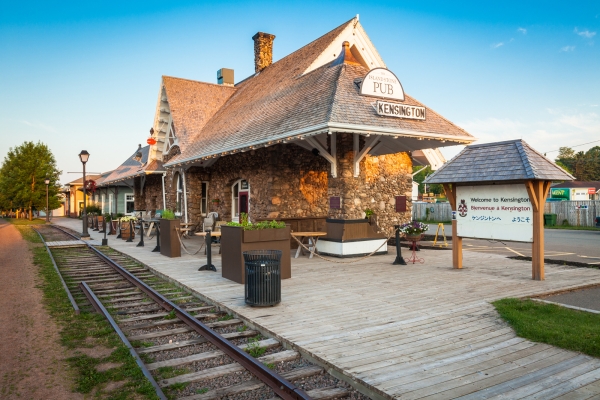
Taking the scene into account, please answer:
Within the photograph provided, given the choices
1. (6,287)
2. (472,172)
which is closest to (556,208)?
(472,172)

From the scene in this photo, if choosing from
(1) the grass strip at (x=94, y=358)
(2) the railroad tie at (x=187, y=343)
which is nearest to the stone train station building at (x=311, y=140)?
(2) the railroad tie at (x=187, y=343)

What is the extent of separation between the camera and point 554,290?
25.1ft

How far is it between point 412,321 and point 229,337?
2.39 metres

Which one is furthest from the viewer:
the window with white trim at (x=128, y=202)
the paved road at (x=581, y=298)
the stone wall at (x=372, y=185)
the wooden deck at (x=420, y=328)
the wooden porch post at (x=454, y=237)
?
the window with white trim at (x=128, y=202)

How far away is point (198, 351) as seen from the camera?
17.2ft

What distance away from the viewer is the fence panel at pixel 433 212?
37.8 meters

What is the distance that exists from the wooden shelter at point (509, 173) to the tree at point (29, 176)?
160 feet

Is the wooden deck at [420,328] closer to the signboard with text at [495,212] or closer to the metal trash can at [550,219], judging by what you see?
the signboard with text at [495,212]

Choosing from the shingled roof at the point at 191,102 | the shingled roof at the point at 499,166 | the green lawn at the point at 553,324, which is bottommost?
the green lawn at the point at 553,324

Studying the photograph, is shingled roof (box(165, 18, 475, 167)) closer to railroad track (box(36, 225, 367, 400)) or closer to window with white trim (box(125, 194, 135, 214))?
railroad track (box(36, 225, 367, 400))

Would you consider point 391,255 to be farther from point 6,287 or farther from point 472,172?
point 6,287

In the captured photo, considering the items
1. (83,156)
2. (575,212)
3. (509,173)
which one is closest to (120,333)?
(509,173)

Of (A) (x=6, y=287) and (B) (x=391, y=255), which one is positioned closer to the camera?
(A) (x=6, y=287)

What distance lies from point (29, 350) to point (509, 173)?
329 inches
